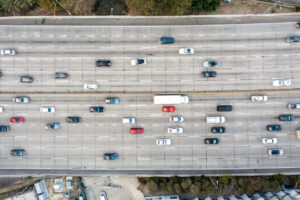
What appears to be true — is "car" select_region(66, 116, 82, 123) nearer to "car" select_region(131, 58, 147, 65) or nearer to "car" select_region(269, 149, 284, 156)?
"car" select_region(131, 58, 147, 65)

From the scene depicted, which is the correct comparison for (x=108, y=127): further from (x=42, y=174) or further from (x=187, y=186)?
(x=187, y=186)

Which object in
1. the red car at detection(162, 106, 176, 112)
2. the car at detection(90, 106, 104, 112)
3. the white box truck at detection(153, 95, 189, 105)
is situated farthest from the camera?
the car at detection(90, 106, 104, 112)

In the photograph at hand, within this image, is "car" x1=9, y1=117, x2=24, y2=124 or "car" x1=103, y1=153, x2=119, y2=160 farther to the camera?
"car" x1=9, y1=117, x2=24, y2=124

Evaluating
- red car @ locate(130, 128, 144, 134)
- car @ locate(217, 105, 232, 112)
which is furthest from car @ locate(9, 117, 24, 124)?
car @ locate(217, 105, 232, 112)

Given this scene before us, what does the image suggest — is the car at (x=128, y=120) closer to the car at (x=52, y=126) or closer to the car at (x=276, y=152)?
the car at (x=52, y=126)

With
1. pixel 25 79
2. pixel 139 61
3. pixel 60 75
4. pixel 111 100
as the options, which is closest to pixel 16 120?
pixel 25 79

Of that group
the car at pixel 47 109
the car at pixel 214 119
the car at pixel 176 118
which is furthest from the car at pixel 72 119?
the car at pixel 214 119

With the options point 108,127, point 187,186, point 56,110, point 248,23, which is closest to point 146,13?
point 248,23

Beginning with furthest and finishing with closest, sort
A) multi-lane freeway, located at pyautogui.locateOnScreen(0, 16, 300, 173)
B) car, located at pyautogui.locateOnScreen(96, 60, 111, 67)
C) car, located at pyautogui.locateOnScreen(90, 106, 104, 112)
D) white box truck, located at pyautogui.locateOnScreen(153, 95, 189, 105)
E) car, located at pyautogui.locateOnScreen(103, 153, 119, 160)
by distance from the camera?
1. multi-lane freeway, located at pyautogui.locateOnScreen(0, 16, 300, 173)
2. car, located at pyautogui.locateOnScreen(90, 106, 104, 112)
3. car, located at pyautogui.locateOnScreen(96, 60, 111, 67)
4. car, located at pyautogui.locateOnScreen(103, 153, 119, 160)
5. white box truck, located at pyautogui.locateOnScreen(153, 95, 189, 105)

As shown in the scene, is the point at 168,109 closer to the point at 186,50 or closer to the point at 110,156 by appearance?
the point at 186,50
